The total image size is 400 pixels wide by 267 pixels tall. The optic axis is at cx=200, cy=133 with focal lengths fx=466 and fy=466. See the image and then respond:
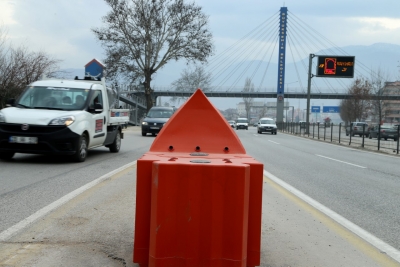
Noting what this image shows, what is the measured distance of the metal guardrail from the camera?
23761mm

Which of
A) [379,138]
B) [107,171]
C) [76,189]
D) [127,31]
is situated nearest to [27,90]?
[107,171]

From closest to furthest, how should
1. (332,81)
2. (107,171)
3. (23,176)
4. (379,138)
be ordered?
(23,176)
(107,171)
(379,138)
(332,81)

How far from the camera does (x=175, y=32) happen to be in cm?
5156

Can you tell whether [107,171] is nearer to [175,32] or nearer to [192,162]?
[192,162]

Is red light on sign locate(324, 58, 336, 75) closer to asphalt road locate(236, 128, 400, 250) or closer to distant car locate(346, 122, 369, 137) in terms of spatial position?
distant car locate(346, 122, 369, 137)

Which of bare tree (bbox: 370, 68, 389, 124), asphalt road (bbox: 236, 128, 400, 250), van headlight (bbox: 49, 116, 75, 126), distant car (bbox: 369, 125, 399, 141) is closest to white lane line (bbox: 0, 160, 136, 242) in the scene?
van headlight (bbox: 49, 116, 75, 126)

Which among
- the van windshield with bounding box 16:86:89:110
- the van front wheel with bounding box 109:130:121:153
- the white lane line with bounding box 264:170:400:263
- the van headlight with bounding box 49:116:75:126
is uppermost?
the van windshield with bounding box 16:86:89:110

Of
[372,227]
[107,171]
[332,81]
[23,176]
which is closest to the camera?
[372,227]

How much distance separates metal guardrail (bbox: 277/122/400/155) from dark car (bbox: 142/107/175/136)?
11.1 meters

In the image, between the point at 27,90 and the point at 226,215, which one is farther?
the point at 27,90

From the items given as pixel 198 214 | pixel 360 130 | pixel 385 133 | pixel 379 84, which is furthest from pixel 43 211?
pixel 379 84

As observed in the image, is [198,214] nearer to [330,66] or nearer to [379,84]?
[330,66]

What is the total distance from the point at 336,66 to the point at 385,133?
58.0 feet

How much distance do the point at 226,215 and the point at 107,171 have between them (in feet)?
22.6
